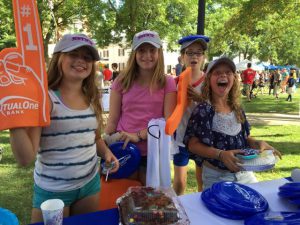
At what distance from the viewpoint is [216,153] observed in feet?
6.68

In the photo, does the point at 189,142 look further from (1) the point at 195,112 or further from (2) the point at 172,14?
→ (2) the point at 172,14

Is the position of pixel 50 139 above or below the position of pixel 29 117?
below

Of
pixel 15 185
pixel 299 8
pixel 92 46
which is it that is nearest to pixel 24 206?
pixel 15 185

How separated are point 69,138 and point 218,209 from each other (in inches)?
35.1

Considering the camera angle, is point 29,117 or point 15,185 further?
point 15,185

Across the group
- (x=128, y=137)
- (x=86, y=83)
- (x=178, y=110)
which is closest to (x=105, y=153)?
(x=128, y=137)

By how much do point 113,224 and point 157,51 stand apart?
4.38ft

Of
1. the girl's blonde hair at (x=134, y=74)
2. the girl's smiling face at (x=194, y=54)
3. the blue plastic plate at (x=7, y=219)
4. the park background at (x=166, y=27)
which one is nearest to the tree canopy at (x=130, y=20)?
the park background at (x=166, y=27)

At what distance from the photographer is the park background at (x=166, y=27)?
4.66 meters

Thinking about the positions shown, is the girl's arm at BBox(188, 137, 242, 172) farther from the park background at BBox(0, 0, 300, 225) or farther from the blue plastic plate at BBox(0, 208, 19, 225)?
the park background at BBox(0, 0, 300, 225)

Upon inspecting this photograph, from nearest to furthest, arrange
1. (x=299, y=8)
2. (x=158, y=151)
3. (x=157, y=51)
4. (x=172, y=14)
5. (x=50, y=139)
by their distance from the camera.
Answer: (x=50, y=139) < (x=158, y=151) < (x=157, y=51) < (x=299, y=8) < (x=172, y=14)

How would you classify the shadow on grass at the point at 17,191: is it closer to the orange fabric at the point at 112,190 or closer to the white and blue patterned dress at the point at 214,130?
the orange fabric at the point at 112,190

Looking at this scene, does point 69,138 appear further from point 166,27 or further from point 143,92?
point 166,27

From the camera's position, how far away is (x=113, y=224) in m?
1.50
